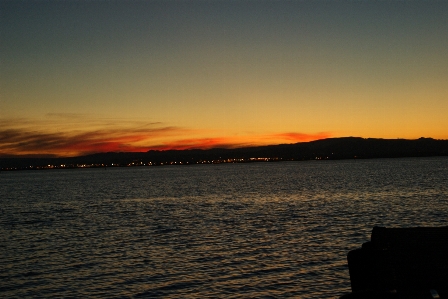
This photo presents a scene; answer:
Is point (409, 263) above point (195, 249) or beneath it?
above

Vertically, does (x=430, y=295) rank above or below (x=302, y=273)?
above

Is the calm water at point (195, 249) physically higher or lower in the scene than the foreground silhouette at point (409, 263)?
lower

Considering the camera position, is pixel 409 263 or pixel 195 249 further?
pixel 195 249

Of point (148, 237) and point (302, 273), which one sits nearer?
point (302, 273)

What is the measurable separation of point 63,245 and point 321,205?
99.5ft

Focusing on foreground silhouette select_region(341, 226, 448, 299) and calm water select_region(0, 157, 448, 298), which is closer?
foreground silhouette select_region(341, 226, 448, 299)

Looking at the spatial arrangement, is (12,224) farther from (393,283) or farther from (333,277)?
(393,283)

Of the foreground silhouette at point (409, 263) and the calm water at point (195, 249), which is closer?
the foreground silhouette at point (409, 263)

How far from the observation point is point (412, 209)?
47594mm

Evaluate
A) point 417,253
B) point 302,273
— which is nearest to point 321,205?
point 302,273

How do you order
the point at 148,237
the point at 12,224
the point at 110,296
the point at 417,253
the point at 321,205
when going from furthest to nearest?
the point at 321,205 < the point at 12,224 < the point at 148,237 < the point at 110,296 < the point at 417,253

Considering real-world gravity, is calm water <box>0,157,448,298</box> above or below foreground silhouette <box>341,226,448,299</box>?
below

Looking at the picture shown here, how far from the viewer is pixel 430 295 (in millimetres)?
9539

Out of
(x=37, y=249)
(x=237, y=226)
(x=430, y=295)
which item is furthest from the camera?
(x=237, y=226)
